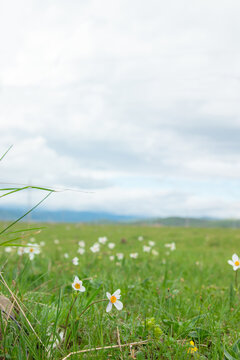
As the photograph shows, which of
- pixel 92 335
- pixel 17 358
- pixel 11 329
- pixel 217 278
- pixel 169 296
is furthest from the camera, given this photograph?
pixel 217 278

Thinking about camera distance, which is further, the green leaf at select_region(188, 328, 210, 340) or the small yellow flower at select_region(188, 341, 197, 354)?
the green leaf at select_region(188, 328, 210, 340)

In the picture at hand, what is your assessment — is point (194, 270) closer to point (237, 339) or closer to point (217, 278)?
point (217, 278)

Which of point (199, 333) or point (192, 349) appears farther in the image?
point (199, 333)

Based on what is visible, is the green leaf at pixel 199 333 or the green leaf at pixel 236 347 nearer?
the green leaf at pixel 236 347

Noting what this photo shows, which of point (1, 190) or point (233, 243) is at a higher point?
point (1, 190)

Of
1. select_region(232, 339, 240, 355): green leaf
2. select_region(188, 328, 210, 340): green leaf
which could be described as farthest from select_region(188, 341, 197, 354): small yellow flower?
select_region(232, 339, 240, 355): green leaf

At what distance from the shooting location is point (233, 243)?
14867 millimetres

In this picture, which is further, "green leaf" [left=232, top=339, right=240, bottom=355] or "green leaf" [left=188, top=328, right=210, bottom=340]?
"green leaf" [left=188, top=328, right=210, bottom=340]

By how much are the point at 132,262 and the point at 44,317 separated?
4.24m

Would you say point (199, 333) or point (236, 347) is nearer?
point (236, 347)

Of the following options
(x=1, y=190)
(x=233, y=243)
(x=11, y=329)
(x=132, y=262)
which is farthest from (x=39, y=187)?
(x=233, y=243)

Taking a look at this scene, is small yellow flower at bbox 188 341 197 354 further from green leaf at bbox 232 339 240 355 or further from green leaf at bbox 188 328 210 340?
green leaf at bbox 232 339 240 355

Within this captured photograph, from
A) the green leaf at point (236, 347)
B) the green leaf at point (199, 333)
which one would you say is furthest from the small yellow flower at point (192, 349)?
the green leaf at point (236, 347)

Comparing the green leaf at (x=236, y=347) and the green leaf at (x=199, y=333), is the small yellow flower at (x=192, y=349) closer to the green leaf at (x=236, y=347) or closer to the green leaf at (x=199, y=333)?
the green leaf at (x=199, y=333)
